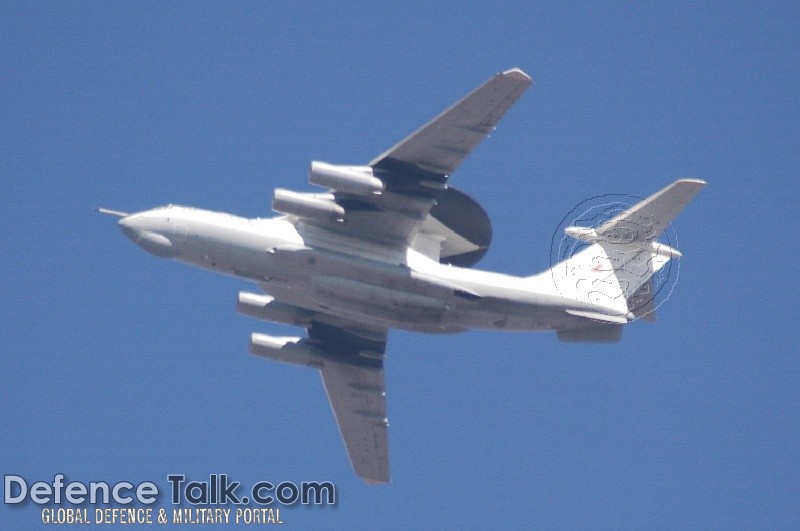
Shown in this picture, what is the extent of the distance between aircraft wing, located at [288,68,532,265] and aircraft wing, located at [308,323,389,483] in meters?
4.33

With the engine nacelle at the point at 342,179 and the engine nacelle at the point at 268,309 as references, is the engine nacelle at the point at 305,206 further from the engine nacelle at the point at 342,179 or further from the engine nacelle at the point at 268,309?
the engine nacelle at the point at 268,309

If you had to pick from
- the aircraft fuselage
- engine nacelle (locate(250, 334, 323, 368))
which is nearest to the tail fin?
the aircraft fuselage

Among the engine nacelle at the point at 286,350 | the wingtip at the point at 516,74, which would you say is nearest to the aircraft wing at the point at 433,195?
the wingtip at the point at 516,74

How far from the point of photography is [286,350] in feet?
117

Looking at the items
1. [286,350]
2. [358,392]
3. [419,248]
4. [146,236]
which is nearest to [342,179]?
[419,248]

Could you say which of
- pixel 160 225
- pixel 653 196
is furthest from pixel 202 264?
pixel 653 196

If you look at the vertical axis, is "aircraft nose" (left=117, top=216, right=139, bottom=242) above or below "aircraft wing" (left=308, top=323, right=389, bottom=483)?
above

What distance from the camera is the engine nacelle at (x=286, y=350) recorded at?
35.6m

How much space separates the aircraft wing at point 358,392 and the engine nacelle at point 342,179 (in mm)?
6460

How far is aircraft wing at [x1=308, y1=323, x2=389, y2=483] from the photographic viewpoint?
1411 inches

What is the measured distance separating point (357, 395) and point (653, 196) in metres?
10.2

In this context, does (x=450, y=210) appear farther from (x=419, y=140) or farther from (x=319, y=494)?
(x=319, y=494)

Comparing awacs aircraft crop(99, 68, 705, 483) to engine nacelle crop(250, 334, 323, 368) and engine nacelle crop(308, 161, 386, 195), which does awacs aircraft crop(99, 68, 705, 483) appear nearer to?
engine nacelle crop(308, 161, 386, 195)

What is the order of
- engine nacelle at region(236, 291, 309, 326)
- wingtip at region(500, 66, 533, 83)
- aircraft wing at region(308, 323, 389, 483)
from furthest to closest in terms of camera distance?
aircraft wing at region(308, 323, 389, 483)
engine nacelle at region(236, 291, 309, 326)
wingtip at region(500, 66, 533, 83)
